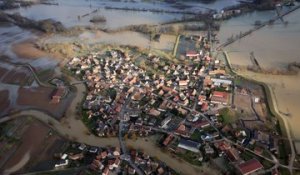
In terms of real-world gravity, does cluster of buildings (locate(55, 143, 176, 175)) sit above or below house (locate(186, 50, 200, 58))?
below

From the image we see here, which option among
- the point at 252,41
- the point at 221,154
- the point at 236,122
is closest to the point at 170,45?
the point at 252,41

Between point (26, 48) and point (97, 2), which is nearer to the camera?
point (26, 48)

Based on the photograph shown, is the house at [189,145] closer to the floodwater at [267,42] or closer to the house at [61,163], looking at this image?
the house at [61,163]

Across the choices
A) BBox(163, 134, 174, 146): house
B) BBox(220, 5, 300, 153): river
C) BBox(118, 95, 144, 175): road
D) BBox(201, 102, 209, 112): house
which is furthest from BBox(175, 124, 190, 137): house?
BBox(220, 5, 300, 153): river

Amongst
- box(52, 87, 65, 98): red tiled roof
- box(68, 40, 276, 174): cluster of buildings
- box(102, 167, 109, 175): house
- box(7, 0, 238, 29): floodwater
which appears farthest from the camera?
box(7, 0, 238, 29): floodwater

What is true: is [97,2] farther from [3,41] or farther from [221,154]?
[221,154]

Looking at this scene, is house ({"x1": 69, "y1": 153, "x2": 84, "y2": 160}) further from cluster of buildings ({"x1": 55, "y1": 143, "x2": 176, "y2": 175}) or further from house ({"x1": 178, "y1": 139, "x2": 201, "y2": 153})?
house ({"x1": 178, "y1": 139, "x2": 201, "y2": 153})

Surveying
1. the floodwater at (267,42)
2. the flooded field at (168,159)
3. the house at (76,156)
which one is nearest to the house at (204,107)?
the flooded field at (168,159)
